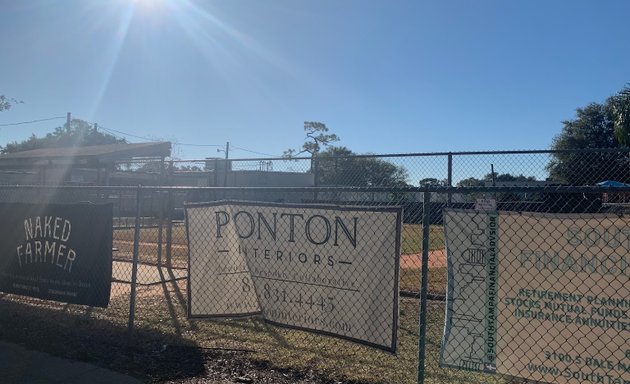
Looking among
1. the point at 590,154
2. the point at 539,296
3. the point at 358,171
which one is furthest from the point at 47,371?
the point at 590,154

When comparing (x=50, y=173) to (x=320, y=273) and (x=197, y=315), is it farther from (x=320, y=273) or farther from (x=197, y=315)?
(x=320, y=273)

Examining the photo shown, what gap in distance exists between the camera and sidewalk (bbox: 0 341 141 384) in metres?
4.75

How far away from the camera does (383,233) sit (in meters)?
4.48

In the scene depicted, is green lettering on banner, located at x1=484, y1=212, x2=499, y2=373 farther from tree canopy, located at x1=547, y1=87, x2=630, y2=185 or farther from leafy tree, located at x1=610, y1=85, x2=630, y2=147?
leafy tree, located at x1=610, y1=85, x2=630, y2=147

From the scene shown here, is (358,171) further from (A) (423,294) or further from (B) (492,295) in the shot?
(B) (492,295)

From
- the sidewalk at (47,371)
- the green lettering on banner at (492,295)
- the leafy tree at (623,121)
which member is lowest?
the sidewalk at (47,371)

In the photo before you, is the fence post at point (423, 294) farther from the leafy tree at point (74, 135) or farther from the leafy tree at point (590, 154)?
the leafy tree at point (74, 135)

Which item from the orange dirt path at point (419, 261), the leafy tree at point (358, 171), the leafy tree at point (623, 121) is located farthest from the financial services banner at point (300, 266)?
the leafy tree at point (623, 121)

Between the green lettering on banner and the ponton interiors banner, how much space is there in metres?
4.44

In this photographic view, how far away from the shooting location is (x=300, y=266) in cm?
498

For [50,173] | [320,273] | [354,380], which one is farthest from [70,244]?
[50,173]

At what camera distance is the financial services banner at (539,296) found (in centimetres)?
357

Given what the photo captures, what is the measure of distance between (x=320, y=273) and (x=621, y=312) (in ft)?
7.80

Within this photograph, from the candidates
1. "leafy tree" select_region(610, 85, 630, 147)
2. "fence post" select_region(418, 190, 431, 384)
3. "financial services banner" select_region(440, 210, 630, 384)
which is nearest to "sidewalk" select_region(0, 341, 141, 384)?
"fence post" select_region(418, 190, 431, 384)
